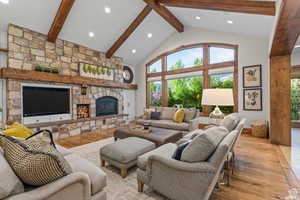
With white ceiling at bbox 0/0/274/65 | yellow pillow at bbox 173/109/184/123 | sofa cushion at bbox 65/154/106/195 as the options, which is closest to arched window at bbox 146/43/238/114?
white ceiling at bbox 0/0/274/65

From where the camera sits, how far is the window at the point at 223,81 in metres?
5.00

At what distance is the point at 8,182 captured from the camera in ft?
2.93

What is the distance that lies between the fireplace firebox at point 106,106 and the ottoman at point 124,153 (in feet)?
11.8

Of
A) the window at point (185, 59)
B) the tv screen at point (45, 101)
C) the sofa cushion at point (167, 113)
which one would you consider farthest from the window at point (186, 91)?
the tv screen at point (45, 101)

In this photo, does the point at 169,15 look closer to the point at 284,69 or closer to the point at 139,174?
the point at 284,69

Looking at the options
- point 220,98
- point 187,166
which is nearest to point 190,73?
point 220,98

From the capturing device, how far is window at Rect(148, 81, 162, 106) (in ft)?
22.7

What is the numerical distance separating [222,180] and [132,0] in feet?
16.3

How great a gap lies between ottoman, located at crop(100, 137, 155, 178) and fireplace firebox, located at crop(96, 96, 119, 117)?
141 inches

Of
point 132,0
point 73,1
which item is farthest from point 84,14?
point 132,0

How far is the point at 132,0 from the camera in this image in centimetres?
431

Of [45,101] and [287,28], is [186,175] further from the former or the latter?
[45,101]

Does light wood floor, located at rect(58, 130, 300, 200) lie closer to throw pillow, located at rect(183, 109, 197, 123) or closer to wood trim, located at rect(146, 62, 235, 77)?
throw pillow, located at rect(183, 109, 197, 123)

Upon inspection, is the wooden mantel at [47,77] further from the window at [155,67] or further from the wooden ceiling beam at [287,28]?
the wooden ceiling beam at [287,28]
